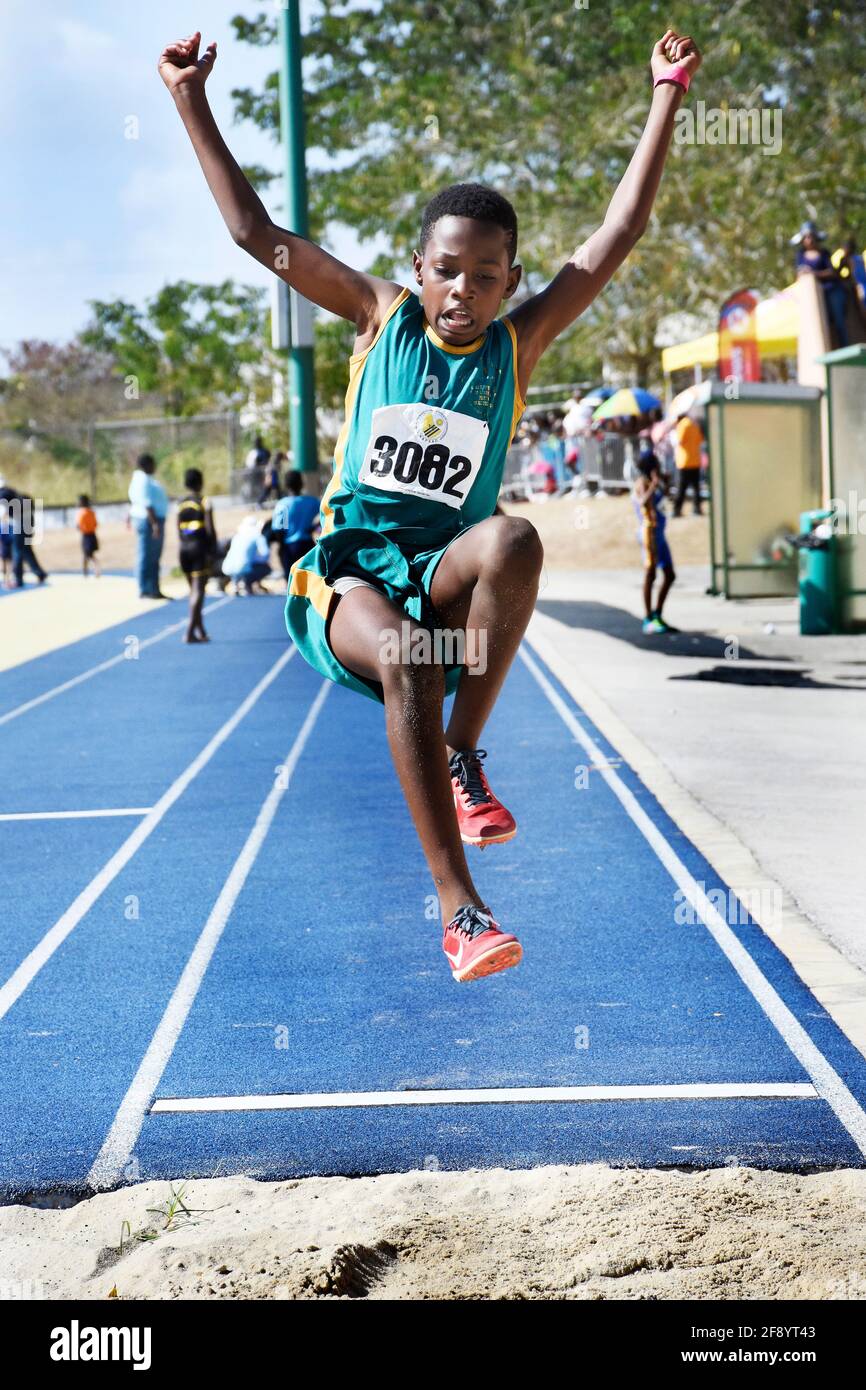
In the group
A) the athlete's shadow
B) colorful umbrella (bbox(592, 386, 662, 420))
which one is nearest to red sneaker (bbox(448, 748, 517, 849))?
the athlete's shadow

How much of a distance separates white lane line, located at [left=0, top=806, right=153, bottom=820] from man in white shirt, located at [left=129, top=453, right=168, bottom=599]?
35.9 feet

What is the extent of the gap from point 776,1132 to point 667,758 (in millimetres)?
5528

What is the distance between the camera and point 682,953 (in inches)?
258

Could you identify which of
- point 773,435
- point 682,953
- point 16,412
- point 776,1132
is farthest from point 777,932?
point 16,412

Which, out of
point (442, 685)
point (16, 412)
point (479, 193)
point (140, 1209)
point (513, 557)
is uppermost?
point (16, 412)

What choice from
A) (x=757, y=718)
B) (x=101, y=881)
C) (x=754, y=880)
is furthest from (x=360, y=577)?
(x=757, y=718)

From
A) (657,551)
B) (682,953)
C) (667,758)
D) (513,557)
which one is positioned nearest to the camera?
(513,557)

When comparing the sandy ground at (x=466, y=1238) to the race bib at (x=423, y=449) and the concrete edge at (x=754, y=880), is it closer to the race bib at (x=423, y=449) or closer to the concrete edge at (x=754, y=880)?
the concrete edge at (x=754, y=880)

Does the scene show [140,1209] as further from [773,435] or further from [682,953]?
→ [773,435]

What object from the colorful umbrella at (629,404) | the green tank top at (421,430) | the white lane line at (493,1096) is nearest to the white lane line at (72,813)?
the white lane line at (493,1096)

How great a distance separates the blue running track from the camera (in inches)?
195

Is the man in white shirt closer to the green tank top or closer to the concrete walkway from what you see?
the concrete walkway

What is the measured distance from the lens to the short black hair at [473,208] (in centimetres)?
330

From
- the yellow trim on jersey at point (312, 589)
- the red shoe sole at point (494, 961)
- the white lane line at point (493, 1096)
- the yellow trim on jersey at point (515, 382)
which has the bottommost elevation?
the white lane line at point (493, 1096)
